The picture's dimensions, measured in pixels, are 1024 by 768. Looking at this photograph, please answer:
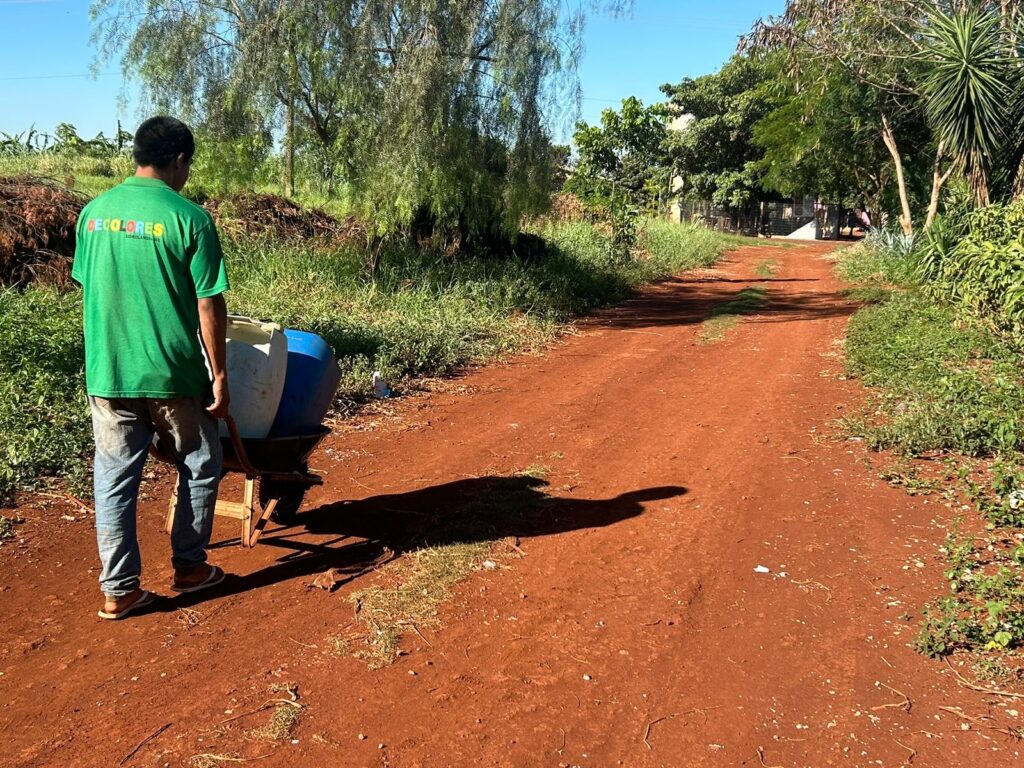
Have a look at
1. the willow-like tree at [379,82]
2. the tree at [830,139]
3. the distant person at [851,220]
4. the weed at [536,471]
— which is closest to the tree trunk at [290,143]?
the willow-like tree at [379,82]

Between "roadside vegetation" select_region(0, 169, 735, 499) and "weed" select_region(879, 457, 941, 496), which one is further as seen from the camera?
"roadside vegetation" select_region(0, 169, 735, 499)

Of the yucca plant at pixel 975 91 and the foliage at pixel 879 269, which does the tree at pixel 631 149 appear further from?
the yucca plant at pixel 975 91

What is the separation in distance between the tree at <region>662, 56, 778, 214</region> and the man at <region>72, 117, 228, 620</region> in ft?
122

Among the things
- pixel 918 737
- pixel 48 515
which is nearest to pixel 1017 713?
pixel 918 737

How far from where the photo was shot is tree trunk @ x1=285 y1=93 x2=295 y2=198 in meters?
11.4

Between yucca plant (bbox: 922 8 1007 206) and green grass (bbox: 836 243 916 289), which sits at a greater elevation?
yucca plant (bbox: 922 8 1007 206)

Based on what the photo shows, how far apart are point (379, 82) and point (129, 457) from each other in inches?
350

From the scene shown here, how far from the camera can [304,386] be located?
12.9 ft

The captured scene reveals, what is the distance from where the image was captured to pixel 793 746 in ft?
8.79

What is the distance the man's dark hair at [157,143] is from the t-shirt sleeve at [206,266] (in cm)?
33

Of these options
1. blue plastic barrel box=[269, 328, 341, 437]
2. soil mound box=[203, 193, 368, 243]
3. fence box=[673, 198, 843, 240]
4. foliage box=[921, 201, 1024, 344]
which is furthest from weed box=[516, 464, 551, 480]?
fence box=[673, 198, 843, 240]

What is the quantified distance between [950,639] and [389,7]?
33.6ft

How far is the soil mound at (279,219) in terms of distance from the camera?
12250 millimetres

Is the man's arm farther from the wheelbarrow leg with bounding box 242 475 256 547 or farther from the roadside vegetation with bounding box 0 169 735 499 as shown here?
the roadside vegetation with bounding box 0 169 735 499
